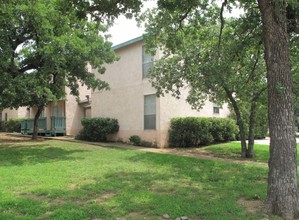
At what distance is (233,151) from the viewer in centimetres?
1596

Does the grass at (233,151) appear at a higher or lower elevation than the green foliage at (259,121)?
lower

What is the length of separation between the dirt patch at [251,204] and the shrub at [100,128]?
1409 centimetres

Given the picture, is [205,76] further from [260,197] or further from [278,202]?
[278,202]

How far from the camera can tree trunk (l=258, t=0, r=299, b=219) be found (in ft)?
18.7

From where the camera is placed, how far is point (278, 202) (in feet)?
18.7

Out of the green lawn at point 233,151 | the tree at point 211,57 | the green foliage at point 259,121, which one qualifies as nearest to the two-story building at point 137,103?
the green foliage at point 259,121

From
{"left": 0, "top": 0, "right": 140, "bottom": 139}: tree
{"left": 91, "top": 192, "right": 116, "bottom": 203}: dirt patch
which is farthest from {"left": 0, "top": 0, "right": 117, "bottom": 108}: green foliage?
{"left": 91, "top": 192, "right": 116, "bottom": 203}: dirt patch

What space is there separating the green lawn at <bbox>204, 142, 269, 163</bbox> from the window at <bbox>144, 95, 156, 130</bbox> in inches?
124

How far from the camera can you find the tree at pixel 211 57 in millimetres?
10062

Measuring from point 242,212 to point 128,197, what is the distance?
2.22m

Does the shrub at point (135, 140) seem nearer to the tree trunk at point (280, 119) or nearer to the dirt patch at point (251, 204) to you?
the dirt patch at point (251, 204)

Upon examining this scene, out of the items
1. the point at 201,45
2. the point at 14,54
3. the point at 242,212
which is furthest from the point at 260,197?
the point at 14,54

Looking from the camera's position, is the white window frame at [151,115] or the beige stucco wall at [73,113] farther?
the beige stucco wall at [73,113]

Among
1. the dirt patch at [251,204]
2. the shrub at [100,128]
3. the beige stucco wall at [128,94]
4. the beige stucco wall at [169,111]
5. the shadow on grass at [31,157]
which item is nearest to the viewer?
the dirt patch at [251,204]
